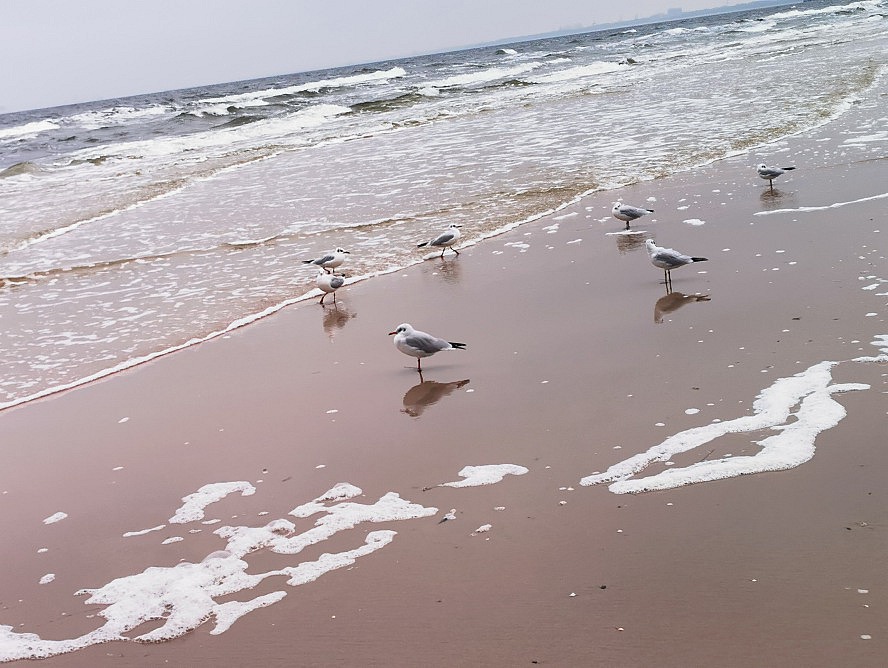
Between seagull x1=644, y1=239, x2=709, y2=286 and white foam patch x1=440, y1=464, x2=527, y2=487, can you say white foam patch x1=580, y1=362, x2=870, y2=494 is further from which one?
seagull x1=644, y1=239, x2=709, y2=286

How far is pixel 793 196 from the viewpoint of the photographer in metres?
9.51

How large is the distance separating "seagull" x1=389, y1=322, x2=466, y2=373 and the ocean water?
7.47 ft

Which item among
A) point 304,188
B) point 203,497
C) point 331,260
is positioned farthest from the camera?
point 304,188

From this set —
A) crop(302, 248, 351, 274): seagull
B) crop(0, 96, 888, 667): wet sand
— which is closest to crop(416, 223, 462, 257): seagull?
crop(0, 96, 888, 667): wet sand

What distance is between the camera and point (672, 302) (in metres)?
6.85

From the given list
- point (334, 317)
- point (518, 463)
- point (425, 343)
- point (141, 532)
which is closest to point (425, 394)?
point (425, 343)

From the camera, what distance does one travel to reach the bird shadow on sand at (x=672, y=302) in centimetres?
663

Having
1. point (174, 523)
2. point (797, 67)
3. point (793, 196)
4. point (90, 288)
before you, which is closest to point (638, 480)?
point (174, 523)

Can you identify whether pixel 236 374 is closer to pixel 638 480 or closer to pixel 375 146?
pixel 638 480

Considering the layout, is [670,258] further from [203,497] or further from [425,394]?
[203,497]

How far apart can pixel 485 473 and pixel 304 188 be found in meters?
11.4

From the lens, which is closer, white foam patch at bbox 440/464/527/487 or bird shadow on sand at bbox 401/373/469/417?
white foam patch at bbox 440/464/527/487

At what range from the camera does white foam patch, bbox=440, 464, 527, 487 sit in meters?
4.44

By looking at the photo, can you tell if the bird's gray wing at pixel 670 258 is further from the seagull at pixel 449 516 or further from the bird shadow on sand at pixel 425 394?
the seagull at pixel 449 516
